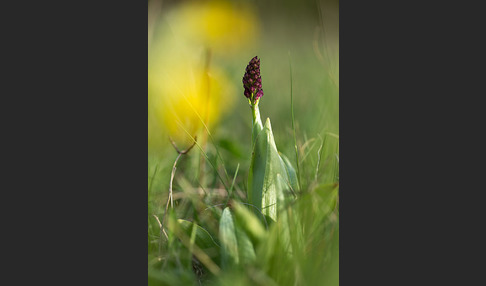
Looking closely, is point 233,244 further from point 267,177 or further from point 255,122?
point 255,122

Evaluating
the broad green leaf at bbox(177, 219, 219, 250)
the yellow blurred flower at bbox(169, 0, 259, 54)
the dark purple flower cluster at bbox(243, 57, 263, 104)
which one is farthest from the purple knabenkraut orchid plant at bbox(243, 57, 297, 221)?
the broad green leaf at bbox(177, 219, 219, 250)

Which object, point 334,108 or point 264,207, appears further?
point 334,108

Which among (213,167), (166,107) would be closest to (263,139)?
(213,167)

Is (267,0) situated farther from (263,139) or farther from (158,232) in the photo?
(158,232)

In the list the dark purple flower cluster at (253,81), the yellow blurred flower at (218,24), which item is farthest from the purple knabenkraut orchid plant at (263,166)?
the yellow blurred flower at (218,24)

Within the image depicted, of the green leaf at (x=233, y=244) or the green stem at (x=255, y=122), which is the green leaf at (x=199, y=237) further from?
the green stem at (x=255, y=122)

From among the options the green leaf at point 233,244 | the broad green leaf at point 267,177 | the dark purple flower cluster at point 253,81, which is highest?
the dark purple flower cluster at point 253,81

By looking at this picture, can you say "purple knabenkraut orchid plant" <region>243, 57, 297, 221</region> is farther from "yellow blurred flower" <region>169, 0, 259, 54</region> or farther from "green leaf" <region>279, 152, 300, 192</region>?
"yellow blurred flower" <region>169, 0, 259, 54</region>
